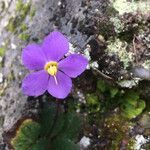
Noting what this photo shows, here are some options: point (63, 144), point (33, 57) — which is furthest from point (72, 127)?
point (33, 57)

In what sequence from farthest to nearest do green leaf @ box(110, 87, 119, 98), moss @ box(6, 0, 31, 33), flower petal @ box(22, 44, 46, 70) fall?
1. moss @ box(6, 0, 31, 33)
2. green leaf @ box(110, 87, 119, 98)
3. flower petal @ box(22, 44, 46, 70)

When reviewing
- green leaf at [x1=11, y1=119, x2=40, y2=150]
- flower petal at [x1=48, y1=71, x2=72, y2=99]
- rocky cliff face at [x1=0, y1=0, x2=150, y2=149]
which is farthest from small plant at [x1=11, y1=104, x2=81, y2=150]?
flower petal at [x1=48, y1=71, x2=72, y2=99]

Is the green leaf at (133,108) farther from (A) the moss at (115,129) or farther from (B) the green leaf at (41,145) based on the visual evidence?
(B) the green leaf at (41,145)

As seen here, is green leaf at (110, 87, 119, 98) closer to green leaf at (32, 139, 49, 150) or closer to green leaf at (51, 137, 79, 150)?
green leaf at (51, 137, 79, 150)

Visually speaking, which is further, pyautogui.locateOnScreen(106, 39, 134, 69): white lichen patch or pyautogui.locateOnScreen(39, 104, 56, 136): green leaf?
pyautogui.locateOnScreen(39, 104, 56, 136): green leaf

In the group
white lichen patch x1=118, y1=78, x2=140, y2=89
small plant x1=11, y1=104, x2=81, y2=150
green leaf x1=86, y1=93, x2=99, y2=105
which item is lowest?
small plant x1=11, y1=104, x2=81, y2=150

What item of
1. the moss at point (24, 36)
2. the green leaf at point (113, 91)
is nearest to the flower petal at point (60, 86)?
the green leaf at point (113, 91)
